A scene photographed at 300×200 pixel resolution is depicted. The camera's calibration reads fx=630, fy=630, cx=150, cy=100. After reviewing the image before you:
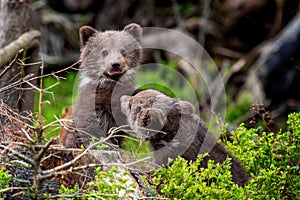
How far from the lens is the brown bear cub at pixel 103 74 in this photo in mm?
5738

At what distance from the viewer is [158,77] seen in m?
11.5

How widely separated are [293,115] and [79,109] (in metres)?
2.01

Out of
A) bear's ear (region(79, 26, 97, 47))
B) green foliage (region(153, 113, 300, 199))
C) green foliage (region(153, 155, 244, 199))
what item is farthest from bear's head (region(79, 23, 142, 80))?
green foliage (region(153, 155, 244, 199))

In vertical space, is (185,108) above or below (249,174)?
above

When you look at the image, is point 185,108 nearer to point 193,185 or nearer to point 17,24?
point 193,185

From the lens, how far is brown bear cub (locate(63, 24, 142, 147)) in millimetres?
5738

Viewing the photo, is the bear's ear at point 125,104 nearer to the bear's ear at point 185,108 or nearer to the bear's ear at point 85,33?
the bear's ear at point 185,108

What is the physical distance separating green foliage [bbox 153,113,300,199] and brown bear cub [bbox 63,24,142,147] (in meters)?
1.22

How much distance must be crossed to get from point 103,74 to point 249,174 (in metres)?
1.84

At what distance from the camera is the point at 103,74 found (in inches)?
242

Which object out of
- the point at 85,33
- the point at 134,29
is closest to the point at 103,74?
the point at 85,33

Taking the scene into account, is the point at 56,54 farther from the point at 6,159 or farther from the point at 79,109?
the point at 6,159

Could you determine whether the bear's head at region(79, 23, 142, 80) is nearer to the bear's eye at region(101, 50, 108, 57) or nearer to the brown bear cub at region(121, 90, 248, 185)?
the bear's eye at region(101, 50, 108, 57)

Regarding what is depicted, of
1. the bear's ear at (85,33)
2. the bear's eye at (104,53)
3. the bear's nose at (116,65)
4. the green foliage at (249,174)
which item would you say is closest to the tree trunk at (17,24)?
the bear's ear at (85,33)
